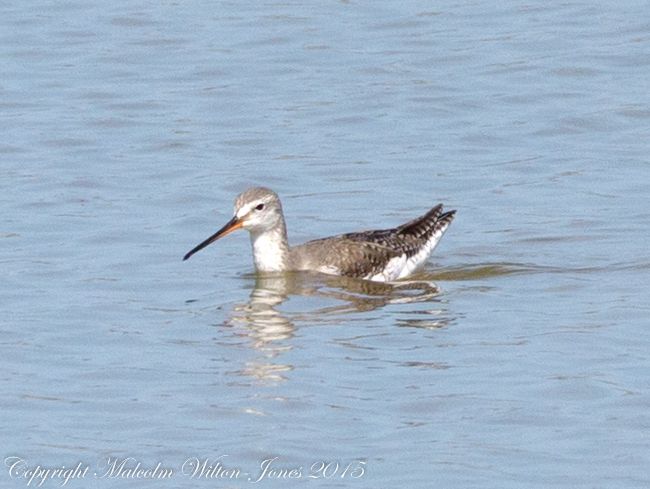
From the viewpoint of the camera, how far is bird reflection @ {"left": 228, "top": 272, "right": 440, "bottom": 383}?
12.5 metres

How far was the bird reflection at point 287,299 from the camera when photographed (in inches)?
491

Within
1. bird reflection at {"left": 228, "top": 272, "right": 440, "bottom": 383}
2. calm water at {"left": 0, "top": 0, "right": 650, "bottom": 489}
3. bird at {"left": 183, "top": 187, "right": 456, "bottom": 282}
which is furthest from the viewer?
bird at {"left": 183, "top": 187, "right": 456, "bottom": 282}

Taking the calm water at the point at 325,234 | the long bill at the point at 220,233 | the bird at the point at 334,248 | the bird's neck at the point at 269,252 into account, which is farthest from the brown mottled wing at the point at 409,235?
the long bill at the point at 220,233

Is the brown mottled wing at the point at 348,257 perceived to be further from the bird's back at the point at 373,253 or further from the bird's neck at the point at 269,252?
the bird's neck at the point at 269,252

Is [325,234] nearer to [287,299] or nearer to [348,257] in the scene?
[348,257]

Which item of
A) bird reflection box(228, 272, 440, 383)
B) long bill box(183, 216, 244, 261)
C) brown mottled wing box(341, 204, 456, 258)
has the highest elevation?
long bill box(183, 216, 244, 261)

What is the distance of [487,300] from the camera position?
46.3ft

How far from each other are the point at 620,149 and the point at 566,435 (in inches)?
347

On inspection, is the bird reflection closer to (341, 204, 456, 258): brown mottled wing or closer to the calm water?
the calm water

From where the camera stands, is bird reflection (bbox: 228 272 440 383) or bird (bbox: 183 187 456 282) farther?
bird (bbox: 183 187 456 282)

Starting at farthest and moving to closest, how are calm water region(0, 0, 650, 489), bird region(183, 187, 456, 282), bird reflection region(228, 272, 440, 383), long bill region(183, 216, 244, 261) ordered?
bird region(183, 187, 456, 282)
long bill region(183, 216, 244, 261)
bird reflection region(228, 272, 440, 383)
calm water region(0, 0, 650, 489)

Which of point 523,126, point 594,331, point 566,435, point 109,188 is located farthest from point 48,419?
point 523,126

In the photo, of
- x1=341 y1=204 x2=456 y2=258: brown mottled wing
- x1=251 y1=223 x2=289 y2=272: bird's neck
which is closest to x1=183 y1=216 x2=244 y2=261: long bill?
x1=251 y1=223 x2=289 y2=272: bird's neck

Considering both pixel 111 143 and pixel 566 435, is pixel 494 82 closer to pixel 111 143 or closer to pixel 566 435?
pixel 111 143
